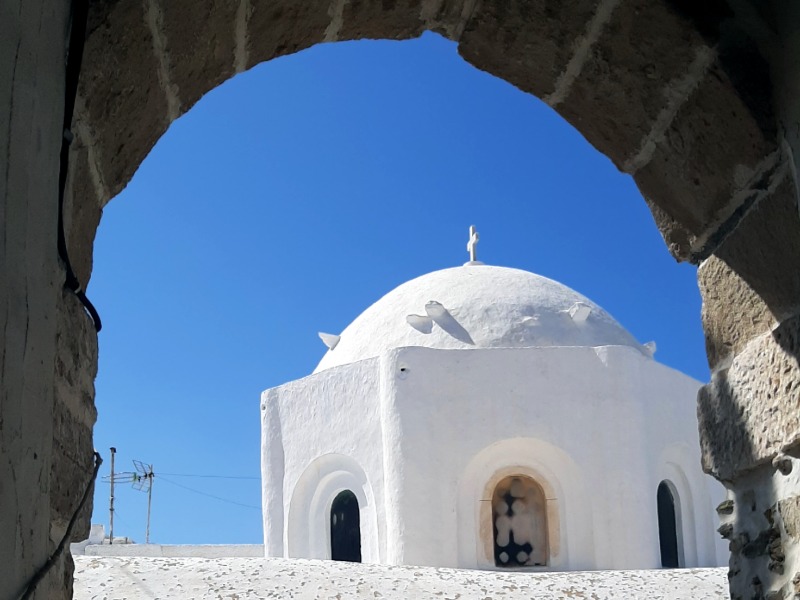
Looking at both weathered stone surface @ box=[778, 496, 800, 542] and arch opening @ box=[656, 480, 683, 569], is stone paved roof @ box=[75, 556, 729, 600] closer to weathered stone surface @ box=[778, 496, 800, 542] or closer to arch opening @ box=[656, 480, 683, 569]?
arch opening @ box=[656, 480, 683, 569]

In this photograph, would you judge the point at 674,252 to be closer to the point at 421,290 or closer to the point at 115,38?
the point at 115,38

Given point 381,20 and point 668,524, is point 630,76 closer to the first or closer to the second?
point 381,20

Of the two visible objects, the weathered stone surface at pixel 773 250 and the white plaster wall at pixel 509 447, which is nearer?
the weathered stone surface at pixel 773 250

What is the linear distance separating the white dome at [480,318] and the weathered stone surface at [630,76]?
9.78 meters

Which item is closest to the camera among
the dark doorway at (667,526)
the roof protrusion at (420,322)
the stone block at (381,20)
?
the stone block at (381,20)

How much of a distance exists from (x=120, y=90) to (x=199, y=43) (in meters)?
0.33

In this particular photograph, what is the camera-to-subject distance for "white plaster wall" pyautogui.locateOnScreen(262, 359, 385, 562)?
12125 mm

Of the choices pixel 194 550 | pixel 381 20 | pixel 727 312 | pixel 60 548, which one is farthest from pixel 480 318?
pixel 60 548

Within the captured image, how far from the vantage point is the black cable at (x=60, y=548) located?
167cm

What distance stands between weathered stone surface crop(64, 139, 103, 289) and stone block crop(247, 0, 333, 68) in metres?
0.67

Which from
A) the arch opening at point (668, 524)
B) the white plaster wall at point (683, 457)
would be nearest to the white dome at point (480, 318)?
the white plaster wall at point (683, 457)

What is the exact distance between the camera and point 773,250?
2336mm

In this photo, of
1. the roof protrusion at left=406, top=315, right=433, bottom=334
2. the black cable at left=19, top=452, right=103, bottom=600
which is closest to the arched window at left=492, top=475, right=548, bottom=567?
the roof protrusion at left=406, top=315, right=433, bottom=334

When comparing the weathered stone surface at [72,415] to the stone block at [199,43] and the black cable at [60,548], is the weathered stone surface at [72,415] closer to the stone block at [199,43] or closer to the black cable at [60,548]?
the black cable at [60,548]
